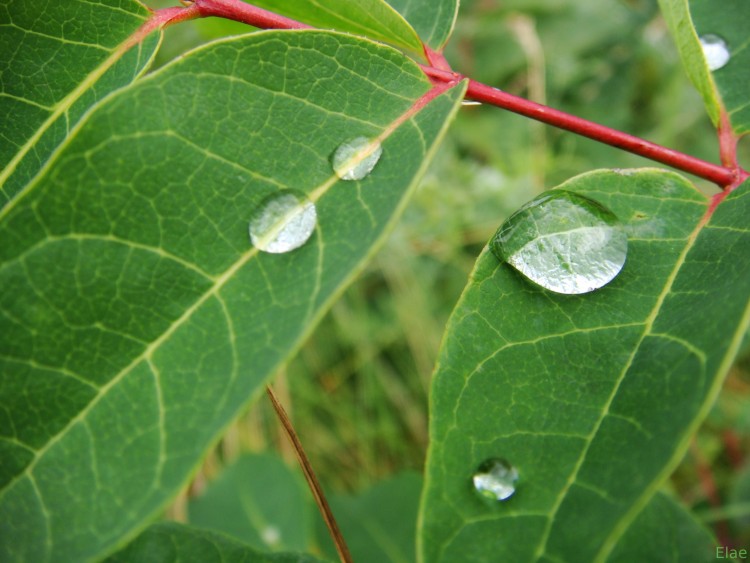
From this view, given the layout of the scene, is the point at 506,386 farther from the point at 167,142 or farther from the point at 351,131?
the point at 167,142

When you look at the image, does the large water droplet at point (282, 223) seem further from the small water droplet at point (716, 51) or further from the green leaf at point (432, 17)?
the small water droplet at point (716, 51)

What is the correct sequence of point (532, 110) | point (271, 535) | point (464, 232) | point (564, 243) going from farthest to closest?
1. point (464, 232)
2. point (271, 535)
3. point (532, 110)
4. point (564, 243)

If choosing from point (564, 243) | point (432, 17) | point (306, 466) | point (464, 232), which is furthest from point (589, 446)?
point (464, 232)

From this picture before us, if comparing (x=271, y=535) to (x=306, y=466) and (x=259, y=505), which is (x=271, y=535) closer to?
(x=259, y=505)

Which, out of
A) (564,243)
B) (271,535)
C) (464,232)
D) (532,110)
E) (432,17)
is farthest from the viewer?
(464,232)

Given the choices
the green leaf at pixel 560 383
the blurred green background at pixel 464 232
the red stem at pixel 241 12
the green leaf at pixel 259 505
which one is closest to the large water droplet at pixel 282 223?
the green leaf at pixel 560 383

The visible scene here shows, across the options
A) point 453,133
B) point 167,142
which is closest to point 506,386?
point 167,142
